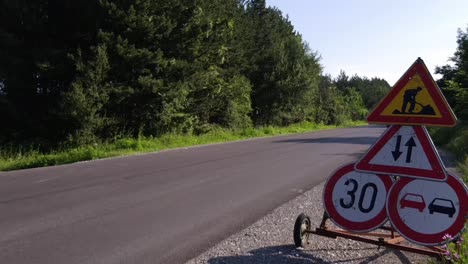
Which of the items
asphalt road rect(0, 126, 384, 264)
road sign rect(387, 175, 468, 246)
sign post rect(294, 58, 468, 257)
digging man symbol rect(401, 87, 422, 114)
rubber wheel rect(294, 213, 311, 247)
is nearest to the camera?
road sign rect(387, 175, 468, 246)

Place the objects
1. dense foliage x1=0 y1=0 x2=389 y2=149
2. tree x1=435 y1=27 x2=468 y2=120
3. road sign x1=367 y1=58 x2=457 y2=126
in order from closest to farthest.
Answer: road sign x1=367 y1=58 x2=457 y2=126, dense foliage x1=0 y1=0 x2=389 y2=149, tree x1=435 y1=27 x2=468 y2=120

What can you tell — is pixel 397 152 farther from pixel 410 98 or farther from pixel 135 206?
pixel 135 206

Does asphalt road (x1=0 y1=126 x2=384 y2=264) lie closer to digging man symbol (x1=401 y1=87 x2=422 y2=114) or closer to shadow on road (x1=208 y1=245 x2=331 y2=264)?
shadow on road (x1=208 y1=245 x2=331 y2=264)

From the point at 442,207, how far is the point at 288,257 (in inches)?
69.1

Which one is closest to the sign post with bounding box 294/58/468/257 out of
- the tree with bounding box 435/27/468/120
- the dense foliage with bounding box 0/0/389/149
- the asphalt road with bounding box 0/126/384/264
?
the asphalt road with bounding box 0/126/384/264

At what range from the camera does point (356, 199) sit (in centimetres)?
495

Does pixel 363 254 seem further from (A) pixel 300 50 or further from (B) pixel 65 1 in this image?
(A) pixel 300 50

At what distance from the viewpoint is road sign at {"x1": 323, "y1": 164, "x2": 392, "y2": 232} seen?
4828 millimetres

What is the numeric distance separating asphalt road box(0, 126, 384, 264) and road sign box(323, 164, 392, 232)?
5.75ft

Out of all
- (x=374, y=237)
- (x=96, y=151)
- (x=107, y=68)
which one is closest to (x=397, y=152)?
(x=374, y=237)

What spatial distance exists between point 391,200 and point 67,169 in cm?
1054

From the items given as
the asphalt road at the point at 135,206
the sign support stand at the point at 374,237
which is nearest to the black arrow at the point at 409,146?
the sign support stand at the point at 374,237

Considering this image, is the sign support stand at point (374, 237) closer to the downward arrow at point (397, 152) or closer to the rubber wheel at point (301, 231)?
the rubber wheel at point (301, 231)

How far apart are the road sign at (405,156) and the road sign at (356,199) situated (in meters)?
0.12
